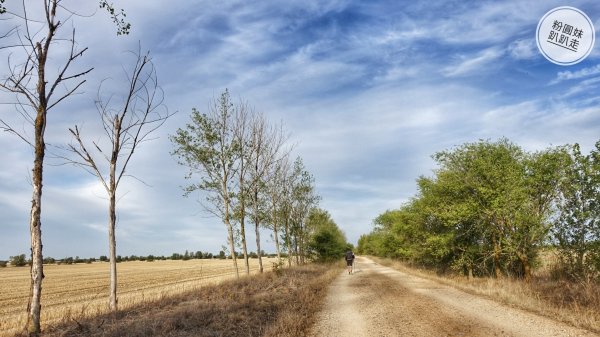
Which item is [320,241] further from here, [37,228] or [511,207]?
[37,228]

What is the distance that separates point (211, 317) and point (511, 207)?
20.7 metres

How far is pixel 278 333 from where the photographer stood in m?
10.3

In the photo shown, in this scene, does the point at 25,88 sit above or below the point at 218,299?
above

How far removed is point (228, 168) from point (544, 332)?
68.5 feet

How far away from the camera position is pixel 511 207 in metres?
24.5

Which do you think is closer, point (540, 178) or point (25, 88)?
point (25, 88)

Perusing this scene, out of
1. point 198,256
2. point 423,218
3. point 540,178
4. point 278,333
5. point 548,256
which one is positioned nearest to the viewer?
point 278,333

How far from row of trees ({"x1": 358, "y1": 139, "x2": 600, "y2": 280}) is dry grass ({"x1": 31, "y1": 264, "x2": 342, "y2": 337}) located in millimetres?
15016

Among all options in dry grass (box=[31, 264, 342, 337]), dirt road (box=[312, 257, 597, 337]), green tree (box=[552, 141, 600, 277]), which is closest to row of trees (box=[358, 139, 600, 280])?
green tree (box=[552, 141, 600, 277])

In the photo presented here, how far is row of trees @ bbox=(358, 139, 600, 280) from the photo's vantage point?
21.1 metres

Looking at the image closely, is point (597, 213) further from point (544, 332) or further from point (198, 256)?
point (198, 256)

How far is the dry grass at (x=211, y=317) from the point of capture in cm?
1020

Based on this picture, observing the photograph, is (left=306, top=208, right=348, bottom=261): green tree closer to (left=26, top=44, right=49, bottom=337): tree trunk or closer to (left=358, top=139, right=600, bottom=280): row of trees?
(left=358, top=139, right=600, bottom=280): row of trees

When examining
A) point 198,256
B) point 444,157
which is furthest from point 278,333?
point 198,256
